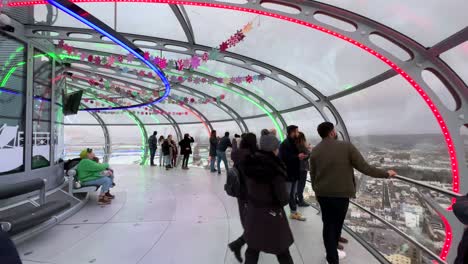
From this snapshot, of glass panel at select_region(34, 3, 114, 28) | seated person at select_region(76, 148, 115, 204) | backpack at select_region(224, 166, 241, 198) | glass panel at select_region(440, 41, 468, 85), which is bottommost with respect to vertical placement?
seated person at select_region(76, 148, 115, 204)

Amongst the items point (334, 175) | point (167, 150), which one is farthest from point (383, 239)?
point (167, 150)

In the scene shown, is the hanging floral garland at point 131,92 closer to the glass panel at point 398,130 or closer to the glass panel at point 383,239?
the glass panel at point 398,130

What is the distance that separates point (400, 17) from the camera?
3518 mm

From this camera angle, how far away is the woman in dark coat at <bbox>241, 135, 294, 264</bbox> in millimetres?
1918

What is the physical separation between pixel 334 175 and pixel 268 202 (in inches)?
34.0

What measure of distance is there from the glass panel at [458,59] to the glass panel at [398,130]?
2.96 feet

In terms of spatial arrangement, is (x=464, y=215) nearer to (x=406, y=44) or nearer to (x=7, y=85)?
(x=406, y=44)

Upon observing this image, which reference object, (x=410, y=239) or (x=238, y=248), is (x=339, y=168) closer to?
(x=410, y=239)

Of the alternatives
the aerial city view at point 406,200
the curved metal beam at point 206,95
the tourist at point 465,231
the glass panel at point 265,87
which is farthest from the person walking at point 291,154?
the curved metal beam at point 206,95

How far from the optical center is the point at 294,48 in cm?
570

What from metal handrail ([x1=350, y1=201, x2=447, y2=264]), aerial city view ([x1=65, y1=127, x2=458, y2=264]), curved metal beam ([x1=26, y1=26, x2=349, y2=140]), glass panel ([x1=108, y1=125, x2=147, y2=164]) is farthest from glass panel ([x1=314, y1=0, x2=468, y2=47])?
glass panel ([x1=108, y1=125, x2=147, y2=164])

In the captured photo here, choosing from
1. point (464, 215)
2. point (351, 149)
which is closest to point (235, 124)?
point (351, 149)

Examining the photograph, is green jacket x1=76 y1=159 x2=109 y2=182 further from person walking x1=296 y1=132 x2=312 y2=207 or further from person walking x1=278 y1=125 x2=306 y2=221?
person walking x1=296 y1=132 x2=312 y2=207

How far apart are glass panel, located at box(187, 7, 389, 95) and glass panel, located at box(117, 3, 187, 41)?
0.47 meters
